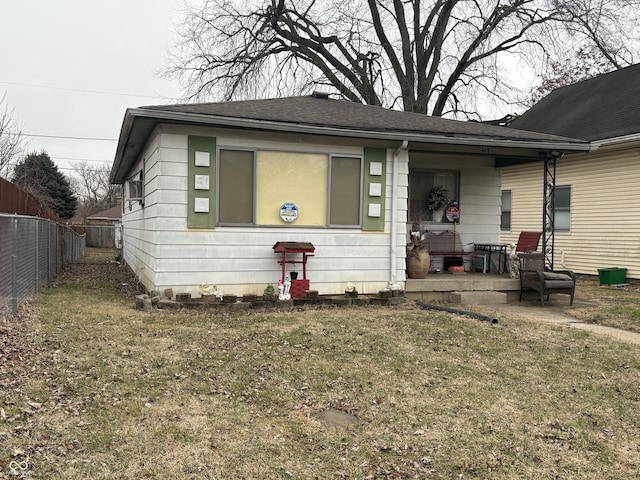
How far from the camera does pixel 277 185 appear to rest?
797 cm

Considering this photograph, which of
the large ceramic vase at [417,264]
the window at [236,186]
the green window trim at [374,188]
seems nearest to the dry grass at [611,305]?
the large ceramic vase at [417,264]

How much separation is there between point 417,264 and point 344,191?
197 centimetres

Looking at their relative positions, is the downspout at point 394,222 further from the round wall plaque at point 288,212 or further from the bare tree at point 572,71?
the bare tree at point 572,71

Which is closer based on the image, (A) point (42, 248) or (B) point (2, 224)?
(B) point (2, 224)

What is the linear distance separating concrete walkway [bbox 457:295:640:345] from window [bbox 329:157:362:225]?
2.37m

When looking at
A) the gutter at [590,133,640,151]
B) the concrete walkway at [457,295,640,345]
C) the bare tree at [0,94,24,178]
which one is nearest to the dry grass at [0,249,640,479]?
the concrete walkway at [457,295,640,345]

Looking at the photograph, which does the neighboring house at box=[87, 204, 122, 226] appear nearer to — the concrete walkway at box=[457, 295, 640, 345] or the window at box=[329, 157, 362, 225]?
the window at box=[329, 157, 362, 225]

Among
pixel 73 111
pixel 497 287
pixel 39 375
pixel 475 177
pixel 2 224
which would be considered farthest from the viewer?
pixel 73 111

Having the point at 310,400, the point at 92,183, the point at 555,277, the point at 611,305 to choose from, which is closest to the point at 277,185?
the point at 310,400

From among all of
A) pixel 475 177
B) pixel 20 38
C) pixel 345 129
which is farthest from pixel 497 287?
pixel 20 38

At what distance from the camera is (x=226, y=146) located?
301 inches

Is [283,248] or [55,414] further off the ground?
[283,248]

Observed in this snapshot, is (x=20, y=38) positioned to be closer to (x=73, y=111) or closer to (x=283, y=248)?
(x=73, y=111)

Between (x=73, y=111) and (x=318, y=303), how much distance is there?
36.7m
